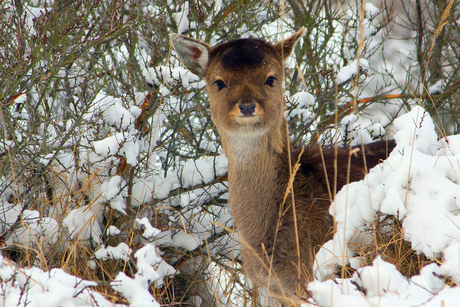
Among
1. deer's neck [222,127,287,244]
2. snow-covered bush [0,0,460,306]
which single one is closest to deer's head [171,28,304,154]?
deer's neck [222,127,287,244]

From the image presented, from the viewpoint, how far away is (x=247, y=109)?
12.1 ft

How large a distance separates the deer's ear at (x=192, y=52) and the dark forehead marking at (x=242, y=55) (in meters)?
0.24

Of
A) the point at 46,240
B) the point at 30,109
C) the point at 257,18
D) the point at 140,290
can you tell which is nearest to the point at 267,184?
the point at 140,290

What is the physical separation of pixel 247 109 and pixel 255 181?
0.66 meters


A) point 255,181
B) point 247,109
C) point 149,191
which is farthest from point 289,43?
point 149,191

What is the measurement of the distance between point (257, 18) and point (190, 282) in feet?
11.1

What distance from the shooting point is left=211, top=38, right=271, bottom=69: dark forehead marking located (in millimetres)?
3977

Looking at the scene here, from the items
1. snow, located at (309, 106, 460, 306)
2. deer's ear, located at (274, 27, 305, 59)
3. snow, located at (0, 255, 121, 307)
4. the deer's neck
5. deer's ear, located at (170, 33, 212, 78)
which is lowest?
snow, located at (0, 255, 121, 307)

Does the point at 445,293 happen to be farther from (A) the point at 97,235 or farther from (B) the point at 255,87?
(A) the point at 97,235

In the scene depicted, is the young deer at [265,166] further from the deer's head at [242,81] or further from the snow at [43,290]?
the snow at [43,290]

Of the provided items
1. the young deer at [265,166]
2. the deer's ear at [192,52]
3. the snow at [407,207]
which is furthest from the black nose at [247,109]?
Result: the snow at [407,207]

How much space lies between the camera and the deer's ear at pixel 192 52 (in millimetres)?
4152

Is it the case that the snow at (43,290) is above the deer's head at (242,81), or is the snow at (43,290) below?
below

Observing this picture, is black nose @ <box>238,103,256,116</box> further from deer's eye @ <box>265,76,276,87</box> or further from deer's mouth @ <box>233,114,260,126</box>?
deer's eye @ <box>265,76,276,87</box>
